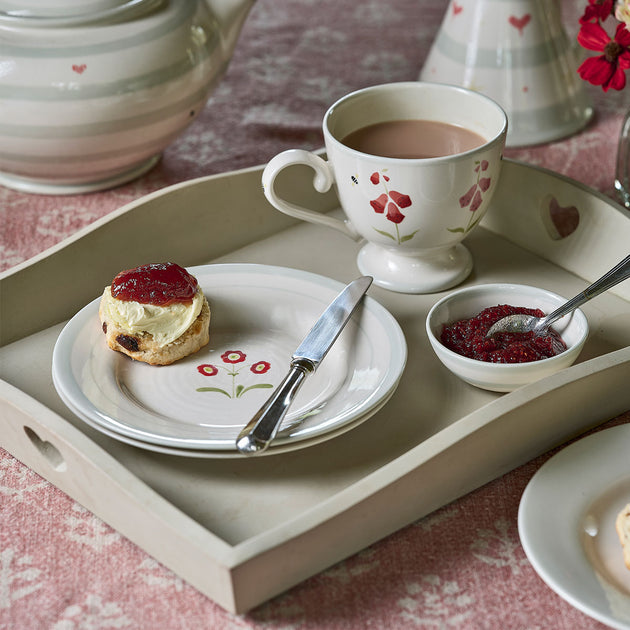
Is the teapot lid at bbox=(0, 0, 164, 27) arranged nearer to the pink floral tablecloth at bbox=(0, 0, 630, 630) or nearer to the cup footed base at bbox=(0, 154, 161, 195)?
the cup footed base at bbox=(0, 154, 161, 195)

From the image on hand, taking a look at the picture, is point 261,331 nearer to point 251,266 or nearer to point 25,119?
point 251,266

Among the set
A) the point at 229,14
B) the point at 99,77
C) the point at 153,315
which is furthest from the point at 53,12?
the point at 153,315

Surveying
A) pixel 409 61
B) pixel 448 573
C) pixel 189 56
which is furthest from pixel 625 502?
pixel 409 61

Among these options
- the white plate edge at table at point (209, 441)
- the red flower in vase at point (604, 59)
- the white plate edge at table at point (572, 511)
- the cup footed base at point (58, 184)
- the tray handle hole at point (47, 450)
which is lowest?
the cup footed base at point (58, 184)

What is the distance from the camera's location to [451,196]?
70 centimetres

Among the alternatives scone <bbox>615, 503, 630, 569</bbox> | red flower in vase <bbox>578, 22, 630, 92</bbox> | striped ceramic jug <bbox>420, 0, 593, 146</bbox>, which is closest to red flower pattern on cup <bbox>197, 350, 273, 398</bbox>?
scone <bbox>615, 503, 630, 569</bbox>

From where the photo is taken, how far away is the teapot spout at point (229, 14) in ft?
2.96

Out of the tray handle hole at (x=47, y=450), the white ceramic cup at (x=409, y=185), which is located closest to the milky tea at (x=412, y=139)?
the white ceramic cup at (x=409, y=185)

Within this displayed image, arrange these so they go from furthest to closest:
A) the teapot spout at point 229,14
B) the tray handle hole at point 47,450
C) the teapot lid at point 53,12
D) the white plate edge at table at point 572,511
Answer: the teapot spout at point 229,14 < the teapot lid at point 53,12 < the tray handle hole at point 47,450 < the white plate edge at table at point 572,511

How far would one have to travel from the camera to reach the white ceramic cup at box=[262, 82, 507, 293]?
2.26 feet

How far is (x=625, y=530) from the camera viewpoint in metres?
0.52

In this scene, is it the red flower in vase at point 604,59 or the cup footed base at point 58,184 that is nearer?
the red flower in vase at point 604,59

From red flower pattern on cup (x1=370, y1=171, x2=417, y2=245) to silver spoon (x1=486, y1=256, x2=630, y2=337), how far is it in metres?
0.11

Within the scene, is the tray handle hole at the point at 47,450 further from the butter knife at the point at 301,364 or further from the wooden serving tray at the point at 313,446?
the butter knife at the point at 301,364
